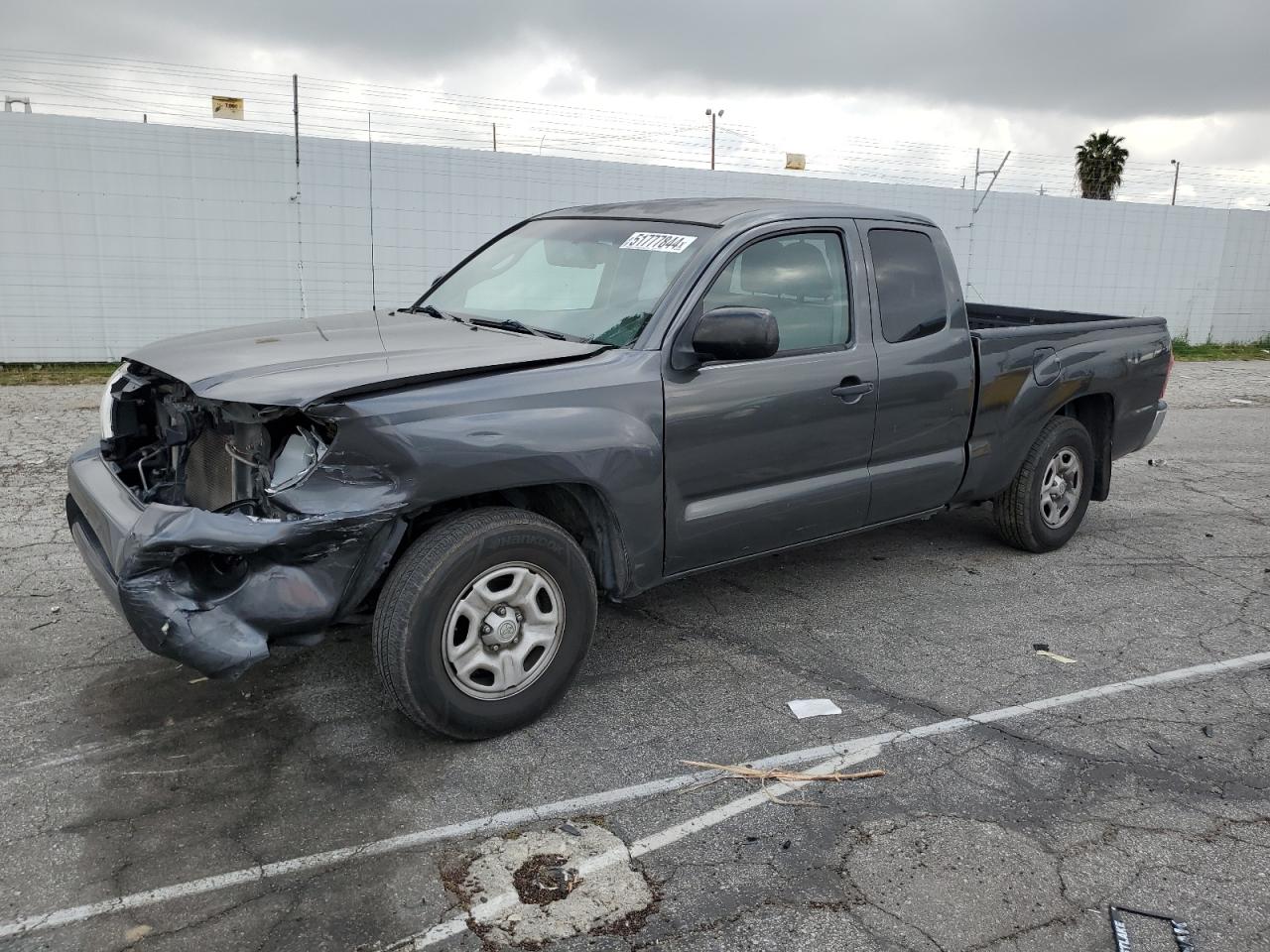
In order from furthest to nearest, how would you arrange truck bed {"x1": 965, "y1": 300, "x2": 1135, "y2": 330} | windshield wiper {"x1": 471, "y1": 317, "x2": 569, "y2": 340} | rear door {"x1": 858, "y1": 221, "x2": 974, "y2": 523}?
truck bed {"x1": 965, "y1": 300, "x2": 1135, "y2": 330}, rear door {"x1": 858, "y1": 221, "x2": 974, "y2": 523}, windshield wiper {"x1": 471, "y1": 317, "x2": 569, "y2": 340}

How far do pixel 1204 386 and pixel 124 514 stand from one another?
13.8 meters

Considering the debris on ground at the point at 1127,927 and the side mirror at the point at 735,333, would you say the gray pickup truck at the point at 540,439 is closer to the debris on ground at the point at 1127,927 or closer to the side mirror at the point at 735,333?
the side mirror at the point at 735,333

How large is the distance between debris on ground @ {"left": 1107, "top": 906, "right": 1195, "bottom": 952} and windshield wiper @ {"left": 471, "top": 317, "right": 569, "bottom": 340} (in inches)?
105

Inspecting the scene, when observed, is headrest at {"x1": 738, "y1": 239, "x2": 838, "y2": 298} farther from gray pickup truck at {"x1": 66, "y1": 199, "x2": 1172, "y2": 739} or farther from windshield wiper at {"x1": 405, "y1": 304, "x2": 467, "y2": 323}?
windshield wiper at {"x1": 405, "y1": 304, "x2": 467, "y2": 323}

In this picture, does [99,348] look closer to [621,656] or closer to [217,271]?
[217,271]

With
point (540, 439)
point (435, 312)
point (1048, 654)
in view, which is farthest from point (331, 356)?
point (1048, 654)

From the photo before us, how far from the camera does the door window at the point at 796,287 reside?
4.25 meters

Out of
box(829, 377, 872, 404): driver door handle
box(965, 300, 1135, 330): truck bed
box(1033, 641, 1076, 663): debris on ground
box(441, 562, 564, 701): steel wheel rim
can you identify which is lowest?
box(1033, 641, 1076, 663): debris on ground

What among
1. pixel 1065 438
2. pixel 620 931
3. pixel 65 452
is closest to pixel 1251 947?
pixel 620 931

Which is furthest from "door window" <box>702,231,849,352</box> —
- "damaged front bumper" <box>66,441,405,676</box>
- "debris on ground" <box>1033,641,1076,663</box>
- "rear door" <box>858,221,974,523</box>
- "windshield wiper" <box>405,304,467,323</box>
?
"damaged front bumper" <box>66,441,405,676</box>

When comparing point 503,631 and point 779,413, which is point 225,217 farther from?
point 503,631

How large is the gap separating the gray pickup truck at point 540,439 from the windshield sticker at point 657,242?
2cm

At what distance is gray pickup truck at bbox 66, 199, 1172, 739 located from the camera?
126 inches

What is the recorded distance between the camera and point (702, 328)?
3830 mm
